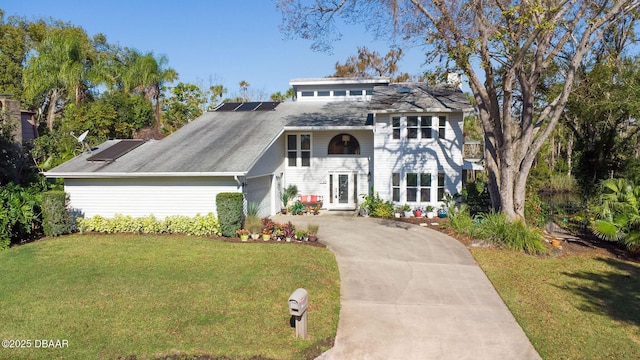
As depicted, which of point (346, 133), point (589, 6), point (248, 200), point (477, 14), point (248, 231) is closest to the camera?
point (477, 14)

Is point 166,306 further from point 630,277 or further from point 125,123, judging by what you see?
point 125,123

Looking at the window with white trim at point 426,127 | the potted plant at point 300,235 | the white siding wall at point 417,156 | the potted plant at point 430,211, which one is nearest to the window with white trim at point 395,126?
the white siding wall at point 417,156

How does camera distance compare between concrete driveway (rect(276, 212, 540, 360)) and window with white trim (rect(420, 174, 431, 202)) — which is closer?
concrete driveway (rect(276, 212, 540, 360))

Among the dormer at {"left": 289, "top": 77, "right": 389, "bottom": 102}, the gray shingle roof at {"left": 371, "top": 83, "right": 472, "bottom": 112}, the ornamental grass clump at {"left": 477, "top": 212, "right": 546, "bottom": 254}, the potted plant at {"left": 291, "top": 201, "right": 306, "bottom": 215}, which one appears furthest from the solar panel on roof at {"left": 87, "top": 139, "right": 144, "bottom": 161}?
the ornamental grass clump at {"left": 477, "top": 212, "right": 546, "bottom": 254}

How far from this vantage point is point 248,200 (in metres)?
16.0

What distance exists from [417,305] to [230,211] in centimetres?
766

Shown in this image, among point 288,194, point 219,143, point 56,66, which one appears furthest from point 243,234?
point 56,66

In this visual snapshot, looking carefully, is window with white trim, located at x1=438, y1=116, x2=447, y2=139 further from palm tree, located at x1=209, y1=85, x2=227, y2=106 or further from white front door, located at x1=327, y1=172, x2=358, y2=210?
palm tree, located at x1=209, y1=85, x2=227, y2=106

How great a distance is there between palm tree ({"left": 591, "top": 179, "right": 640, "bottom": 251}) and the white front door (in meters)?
10.1

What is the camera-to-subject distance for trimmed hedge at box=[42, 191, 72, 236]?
571 inches

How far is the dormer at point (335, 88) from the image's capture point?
2359 centimetres

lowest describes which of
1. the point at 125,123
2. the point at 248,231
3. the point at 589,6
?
the point at 248,231

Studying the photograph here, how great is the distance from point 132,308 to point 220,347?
8.21 feet

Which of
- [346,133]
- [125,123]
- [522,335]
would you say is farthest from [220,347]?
[125,123]
